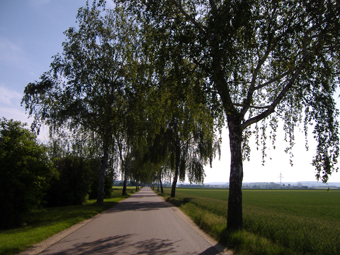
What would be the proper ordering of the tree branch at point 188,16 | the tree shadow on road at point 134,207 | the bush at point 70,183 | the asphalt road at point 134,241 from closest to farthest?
the asphalt road at point 134,241
the tree branch at point 188,16
the tree shadow on road at point 134,207
the bush at point 70,183

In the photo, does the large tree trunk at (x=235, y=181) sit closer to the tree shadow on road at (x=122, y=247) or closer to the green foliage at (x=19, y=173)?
the tree shadow on road at (x=122, y=247)

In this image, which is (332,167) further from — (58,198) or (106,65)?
(58,198)

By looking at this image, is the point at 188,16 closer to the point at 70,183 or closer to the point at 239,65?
the point at 239,65

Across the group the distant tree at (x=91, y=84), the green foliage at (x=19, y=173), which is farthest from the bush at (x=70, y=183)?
the green foliage at (x=19, y=173)

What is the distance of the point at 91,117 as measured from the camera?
841 inches

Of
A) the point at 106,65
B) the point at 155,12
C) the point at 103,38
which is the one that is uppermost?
the point at 103,38

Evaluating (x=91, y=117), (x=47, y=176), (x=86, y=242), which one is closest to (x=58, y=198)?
(x=91, y=117)

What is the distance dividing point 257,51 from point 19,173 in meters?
10.8

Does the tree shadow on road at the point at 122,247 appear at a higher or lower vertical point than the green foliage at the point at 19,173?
lower

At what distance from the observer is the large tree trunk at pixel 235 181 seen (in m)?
9.87

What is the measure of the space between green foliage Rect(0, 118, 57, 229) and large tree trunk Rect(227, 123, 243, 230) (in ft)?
27.7

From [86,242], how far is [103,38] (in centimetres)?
1710

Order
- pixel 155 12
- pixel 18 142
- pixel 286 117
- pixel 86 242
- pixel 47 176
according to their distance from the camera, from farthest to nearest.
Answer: pixel 47 176 → pixel 18 142 → pixel 286 117 → pixel 155 12 → pixel 86 242

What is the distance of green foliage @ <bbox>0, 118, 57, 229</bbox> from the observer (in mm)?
11945
